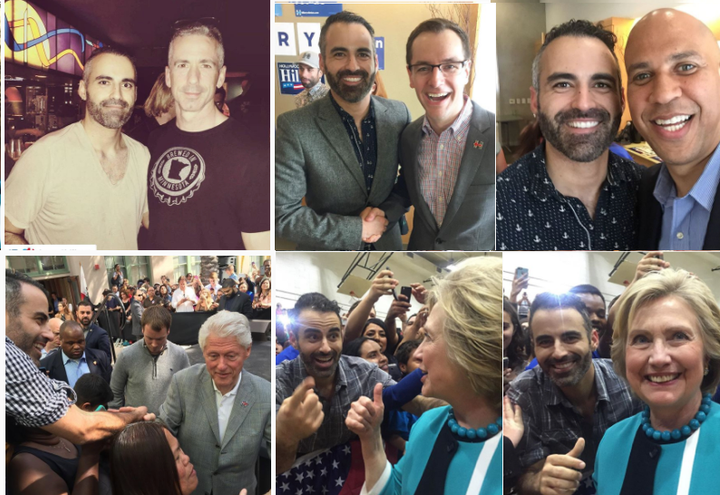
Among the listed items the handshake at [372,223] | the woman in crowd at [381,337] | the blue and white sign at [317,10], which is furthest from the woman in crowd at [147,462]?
the blue and white sign at [317,10]

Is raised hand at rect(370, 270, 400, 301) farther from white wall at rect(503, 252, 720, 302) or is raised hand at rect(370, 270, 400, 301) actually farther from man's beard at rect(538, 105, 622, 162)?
man's beard at rect(538, 105, 622, 162)

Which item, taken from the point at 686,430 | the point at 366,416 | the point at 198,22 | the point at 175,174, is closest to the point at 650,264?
the point at 686,430

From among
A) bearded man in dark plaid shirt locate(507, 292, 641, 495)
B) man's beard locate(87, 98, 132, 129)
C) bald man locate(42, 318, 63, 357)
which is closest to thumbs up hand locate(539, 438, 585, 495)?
bearded man in dark plaid shirt locate(507, 292, 641, 495)

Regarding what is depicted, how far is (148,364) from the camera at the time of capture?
2529 mm

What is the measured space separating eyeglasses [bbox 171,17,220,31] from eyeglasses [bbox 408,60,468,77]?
2.59 ft

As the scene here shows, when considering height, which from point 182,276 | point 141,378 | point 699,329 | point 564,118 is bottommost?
point 141,378

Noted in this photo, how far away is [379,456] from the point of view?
2580mm

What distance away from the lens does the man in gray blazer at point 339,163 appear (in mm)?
2506

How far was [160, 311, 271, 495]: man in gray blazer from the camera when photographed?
254 centimetres

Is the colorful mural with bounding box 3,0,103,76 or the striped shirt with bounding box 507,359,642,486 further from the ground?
the colorful mural with bounding box 3,0,103,76

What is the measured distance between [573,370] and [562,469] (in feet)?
1.38

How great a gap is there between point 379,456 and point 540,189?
50.5 inches

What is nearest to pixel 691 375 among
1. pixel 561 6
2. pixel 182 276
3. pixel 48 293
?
pixel 561 6

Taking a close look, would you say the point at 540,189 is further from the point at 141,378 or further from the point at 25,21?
the point at 25,21
